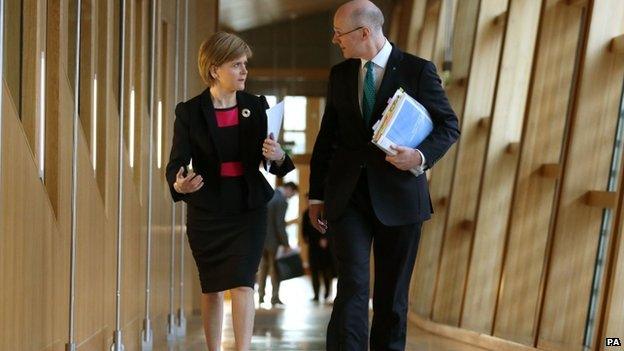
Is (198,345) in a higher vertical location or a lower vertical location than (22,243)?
lower

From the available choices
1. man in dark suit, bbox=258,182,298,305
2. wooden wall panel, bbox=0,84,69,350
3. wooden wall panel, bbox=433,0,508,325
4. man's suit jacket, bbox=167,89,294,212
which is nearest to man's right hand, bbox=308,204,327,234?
man's suit jacket, bbox=167,89,294,212

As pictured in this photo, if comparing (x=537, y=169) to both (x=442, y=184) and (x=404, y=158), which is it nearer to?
(x=442, y=184)

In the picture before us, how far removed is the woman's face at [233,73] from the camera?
462cm

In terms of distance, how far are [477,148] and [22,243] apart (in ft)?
17.1

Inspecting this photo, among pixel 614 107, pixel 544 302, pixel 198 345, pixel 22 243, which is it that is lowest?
pixel 198 345

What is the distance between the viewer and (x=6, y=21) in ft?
14.1

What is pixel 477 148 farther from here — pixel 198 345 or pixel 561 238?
pixel 198 345

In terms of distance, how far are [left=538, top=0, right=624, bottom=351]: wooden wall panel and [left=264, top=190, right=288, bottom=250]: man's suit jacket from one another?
21.5ft

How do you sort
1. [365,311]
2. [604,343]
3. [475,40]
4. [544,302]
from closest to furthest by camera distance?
[365,311]
[604,343]
[544,302]
[475,40]

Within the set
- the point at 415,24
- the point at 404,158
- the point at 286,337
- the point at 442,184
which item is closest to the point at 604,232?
the point at 286,337

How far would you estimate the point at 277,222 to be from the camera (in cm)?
1265

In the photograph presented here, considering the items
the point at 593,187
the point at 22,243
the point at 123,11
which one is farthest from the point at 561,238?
the point at 22,243

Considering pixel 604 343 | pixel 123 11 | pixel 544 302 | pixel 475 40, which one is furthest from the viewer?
pixel 475 40

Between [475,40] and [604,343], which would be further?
[475,40]
